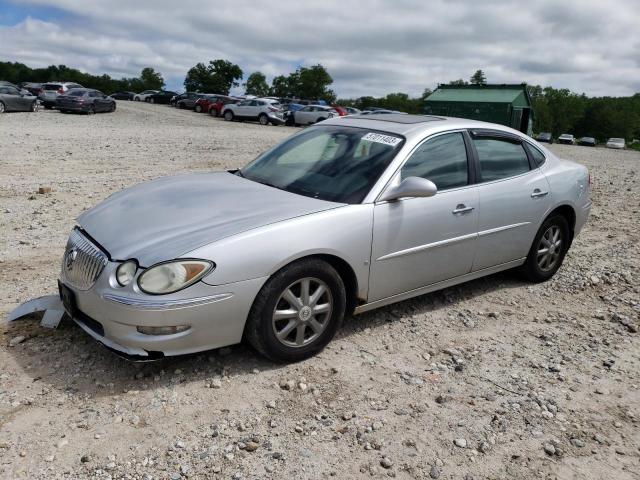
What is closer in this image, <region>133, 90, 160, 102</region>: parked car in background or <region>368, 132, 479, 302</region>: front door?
<region>368, 132, 479, 302</region>: front door

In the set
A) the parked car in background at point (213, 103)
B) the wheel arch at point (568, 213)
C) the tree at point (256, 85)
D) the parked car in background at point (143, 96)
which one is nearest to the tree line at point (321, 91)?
the tree at point (256, 85)

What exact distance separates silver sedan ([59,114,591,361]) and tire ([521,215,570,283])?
3cm

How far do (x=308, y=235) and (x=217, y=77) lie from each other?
262 ft

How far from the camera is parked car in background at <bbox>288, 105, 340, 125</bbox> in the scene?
32.9 meters

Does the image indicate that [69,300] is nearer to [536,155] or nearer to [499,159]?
[499,159]

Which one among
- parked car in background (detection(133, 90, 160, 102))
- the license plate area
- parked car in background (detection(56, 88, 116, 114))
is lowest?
the license plate area

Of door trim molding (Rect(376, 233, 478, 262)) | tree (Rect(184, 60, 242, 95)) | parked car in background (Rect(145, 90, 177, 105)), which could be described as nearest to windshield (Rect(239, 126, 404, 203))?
door trim molding (Rect(376, 233, 478, 262))

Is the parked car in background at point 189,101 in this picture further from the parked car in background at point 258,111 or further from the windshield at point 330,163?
the windshield at point 330,163

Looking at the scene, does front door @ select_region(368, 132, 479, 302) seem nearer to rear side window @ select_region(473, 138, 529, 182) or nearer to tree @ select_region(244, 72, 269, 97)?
rear side window @ select_region(473, 138, 529, 182)

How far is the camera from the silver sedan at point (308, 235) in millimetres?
3117

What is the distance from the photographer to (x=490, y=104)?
35.1m

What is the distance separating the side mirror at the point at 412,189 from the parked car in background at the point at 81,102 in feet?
93.3

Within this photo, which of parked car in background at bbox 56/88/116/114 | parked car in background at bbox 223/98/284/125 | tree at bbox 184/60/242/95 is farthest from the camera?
tree at bbox 184/60/242/95

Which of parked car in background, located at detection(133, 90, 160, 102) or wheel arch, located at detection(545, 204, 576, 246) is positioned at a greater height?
parked car in background, located at detection(133, 90, 160, 102)
